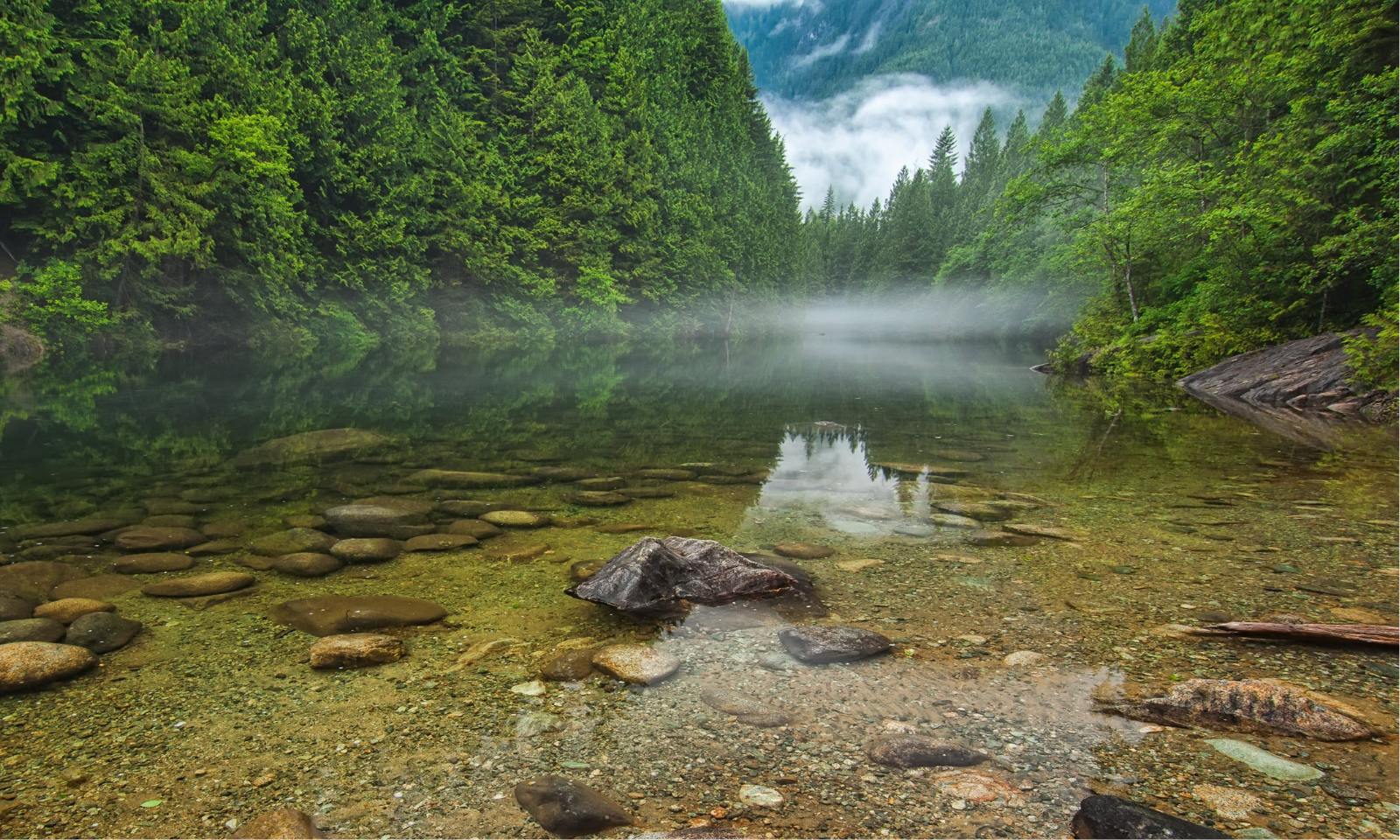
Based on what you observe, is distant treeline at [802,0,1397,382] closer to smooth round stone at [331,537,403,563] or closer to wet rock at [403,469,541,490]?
wet rock at [403,469,541,490]

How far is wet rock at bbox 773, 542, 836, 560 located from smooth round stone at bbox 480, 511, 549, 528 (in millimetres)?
2103

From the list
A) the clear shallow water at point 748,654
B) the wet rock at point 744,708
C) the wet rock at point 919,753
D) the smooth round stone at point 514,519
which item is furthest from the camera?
the smooth round stone at point 514,519

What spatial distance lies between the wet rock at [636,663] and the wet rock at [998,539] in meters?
2.99

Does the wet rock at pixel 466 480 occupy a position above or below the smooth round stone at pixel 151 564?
above

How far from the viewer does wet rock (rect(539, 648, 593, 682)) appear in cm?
324

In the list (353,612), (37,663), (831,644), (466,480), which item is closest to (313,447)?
(466,480)

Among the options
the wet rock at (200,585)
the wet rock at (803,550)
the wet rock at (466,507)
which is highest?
the wet rock at (803,550)

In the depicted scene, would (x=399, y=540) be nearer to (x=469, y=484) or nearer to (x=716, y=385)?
(x=469, y=484)

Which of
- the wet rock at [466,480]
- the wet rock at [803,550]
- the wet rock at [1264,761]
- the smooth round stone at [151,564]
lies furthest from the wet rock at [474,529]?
the wet rock at [1264,761]

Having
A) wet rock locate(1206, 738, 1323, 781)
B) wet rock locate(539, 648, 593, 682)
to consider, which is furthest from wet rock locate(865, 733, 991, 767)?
wet rock locate(539, 648, 593, 682)

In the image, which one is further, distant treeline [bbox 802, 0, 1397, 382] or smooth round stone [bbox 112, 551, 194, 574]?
distant treeline [bbox 802, 0, 1397, 382]

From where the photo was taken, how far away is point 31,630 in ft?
11.5

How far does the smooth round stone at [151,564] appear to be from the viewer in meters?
4.64

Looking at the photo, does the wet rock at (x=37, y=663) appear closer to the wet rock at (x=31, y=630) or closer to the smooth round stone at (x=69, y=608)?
the wet rock at (x=31, y=630)
